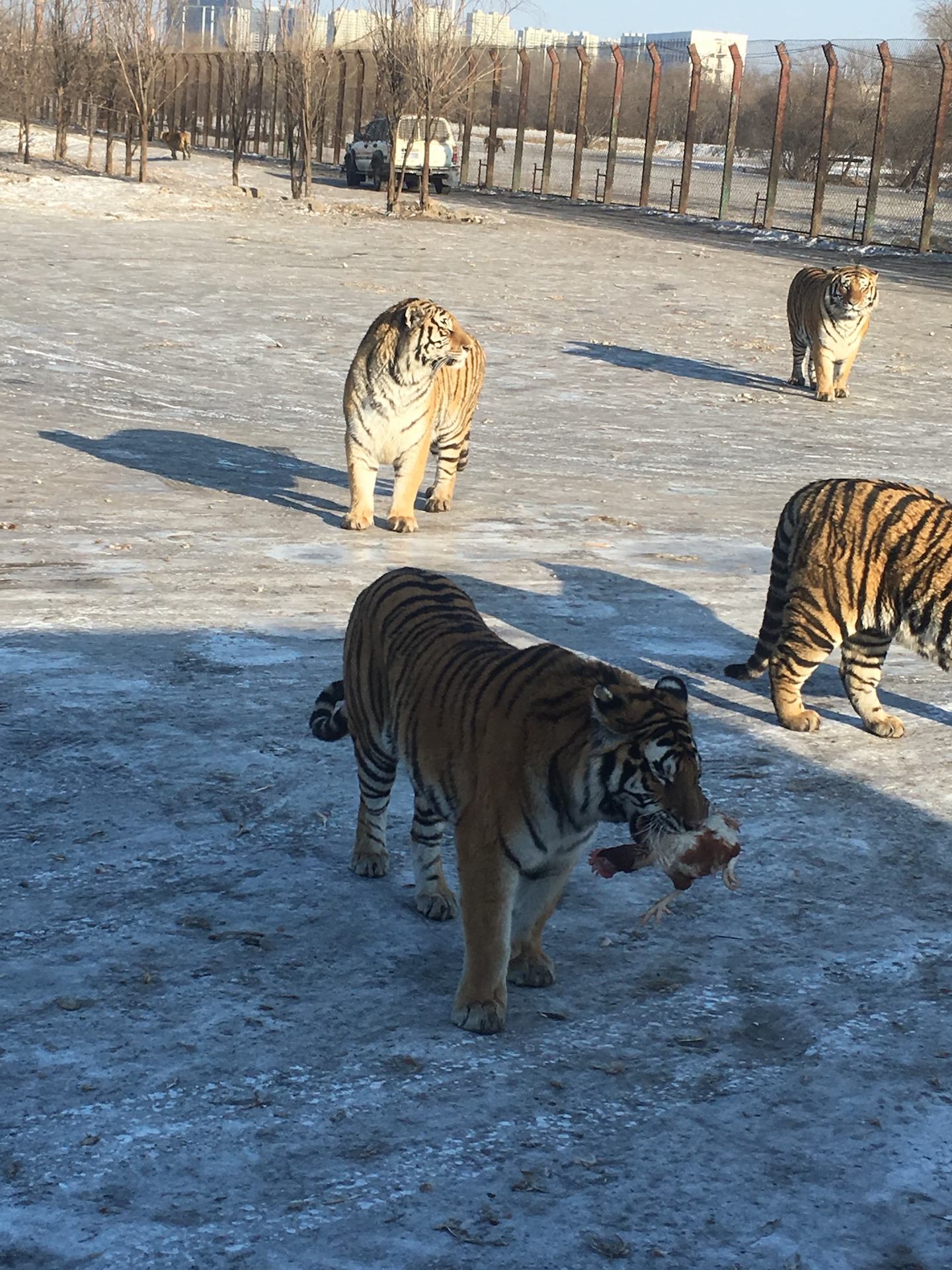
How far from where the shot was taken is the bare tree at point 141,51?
32.2 m

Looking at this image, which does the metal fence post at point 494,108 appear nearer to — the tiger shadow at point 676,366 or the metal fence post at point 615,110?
the metal fence post at point 615,110

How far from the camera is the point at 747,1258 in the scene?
2.91m

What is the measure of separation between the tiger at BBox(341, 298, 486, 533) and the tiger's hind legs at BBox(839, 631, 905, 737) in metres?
3.55

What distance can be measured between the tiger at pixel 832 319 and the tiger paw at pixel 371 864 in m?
11.1

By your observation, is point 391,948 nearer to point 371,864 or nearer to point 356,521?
point 371,864

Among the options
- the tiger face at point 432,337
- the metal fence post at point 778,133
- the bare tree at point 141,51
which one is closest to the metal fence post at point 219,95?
the bare tree at point 141,51

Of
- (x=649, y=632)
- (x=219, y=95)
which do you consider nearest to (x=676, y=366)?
(x=649, y=632)

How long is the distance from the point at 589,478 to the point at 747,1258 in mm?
8205

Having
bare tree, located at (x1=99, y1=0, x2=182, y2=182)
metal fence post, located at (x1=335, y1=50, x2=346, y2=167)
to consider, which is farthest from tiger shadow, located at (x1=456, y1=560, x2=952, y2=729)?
metal fence post, located at (x1=335, y1=50, x2=346, y2=167)

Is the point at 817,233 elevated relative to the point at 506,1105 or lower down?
elevated

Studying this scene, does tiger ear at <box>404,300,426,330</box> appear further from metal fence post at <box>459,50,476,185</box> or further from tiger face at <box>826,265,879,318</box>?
metal fence post at <box>459,50,476,185</box>

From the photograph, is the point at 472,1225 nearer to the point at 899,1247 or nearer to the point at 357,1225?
the point at 357,1225

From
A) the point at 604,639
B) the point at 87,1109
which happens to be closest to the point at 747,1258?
the point at 87,1109

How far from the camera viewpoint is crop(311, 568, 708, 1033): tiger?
3.38m
